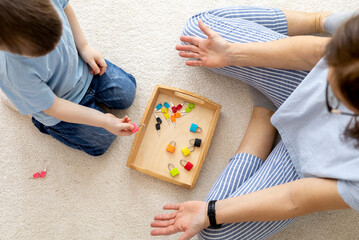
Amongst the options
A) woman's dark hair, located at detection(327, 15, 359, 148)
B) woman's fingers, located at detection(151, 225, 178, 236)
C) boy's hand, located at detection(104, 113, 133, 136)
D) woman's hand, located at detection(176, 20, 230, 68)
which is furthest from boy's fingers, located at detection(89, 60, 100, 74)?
woman's dark hair, located at detection(327, 15, 359, 148)

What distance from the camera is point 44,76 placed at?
2.64ft

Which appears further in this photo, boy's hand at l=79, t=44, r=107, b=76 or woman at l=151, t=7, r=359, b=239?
boy's hand at l=79, t=44, r=107, b=76

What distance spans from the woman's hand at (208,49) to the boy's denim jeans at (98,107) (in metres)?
0.24

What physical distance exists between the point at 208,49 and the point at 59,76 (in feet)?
1.53

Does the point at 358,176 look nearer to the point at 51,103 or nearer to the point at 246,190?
the point at 246,190

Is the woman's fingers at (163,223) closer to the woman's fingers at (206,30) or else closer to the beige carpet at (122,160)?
the beige carpet at (122,160)

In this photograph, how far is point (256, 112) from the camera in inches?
44.0

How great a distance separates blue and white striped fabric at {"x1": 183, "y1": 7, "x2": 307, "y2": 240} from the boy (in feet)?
1.16

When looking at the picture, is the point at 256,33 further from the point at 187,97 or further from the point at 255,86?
the point at 187,97

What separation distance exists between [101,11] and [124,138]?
0.52m

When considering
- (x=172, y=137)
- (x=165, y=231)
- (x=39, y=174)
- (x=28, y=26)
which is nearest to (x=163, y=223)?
(x=165, y=231)

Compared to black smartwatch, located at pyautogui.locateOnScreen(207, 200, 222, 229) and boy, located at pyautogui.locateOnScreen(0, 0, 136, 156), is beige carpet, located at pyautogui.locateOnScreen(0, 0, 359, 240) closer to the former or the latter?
boy, located at pyautogui.locateOnScreen(0, 0, 136, 156)

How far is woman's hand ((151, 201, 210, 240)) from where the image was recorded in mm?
895

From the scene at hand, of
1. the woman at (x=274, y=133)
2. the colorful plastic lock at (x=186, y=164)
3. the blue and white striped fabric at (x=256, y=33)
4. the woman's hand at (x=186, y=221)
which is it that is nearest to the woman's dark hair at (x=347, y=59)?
the woman at (x=274, y=133)
